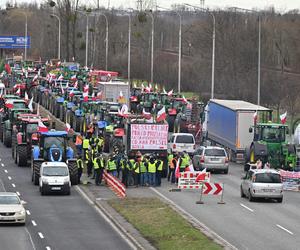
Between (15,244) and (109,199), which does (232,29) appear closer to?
(109,199)

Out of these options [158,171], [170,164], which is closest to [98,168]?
[158,171]

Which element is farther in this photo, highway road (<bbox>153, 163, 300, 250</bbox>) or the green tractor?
the green tractor

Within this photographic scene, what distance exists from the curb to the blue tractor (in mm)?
2835

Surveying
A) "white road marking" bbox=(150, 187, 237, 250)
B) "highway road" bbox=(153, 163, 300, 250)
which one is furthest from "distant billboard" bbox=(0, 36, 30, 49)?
"white road marking" bbox=(150, 187, 237, 250)

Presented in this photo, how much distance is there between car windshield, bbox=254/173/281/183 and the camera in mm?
44875

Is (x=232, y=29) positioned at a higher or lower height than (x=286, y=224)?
higher

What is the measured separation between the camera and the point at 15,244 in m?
34.7

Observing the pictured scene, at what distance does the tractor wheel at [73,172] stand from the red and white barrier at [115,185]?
140 centimetres

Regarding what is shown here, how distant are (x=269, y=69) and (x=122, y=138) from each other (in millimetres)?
50346

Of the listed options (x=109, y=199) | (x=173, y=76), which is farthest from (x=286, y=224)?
(x=173, y=76)

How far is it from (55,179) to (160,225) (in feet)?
32.9

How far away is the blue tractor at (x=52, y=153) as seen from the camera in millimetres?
50969

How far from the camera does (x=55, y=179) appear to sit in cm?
4722

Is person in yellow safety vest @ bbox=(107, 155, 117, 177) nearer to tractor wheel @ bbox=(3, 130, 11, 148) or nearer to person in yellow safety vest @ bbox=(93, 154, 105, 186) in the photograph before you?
person in yellow safety vest @ bbox=(93, 154, 105, 186)
